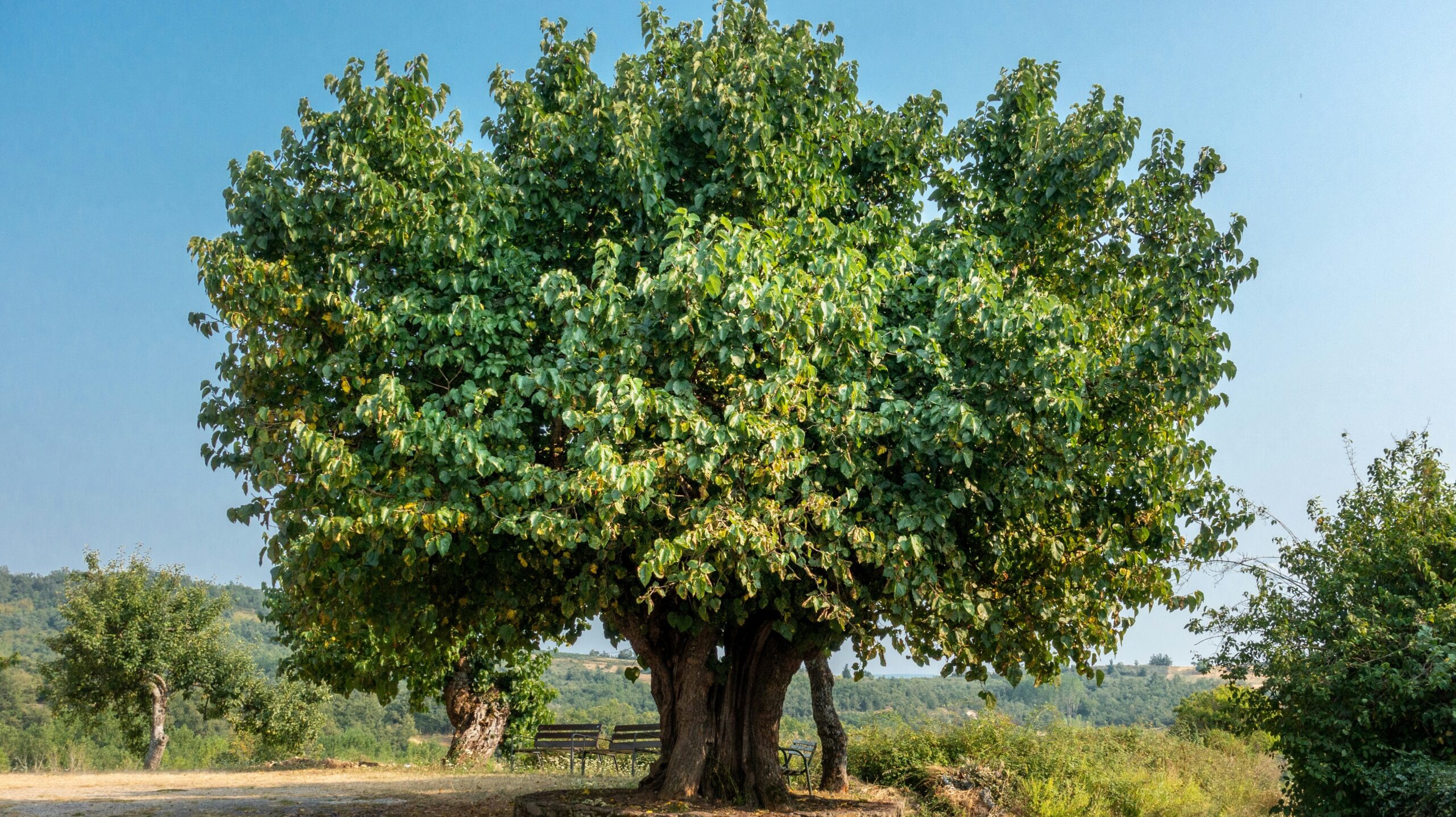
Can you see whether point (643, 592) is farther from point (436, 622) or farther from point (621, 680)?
point (621, 680)

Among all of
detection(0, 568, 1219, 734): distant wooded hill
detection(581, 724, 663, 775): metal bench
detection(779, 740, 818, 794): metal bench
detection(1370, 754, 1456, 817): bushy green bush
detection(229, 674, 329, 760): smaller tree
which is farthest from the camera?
detection(229, 674, 329, 760): smaller tree

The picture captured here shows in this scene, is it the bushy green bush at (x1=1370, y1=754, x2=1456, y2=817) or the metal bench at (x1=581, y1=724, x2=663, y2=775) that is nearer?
the bushy green bush at (x1=1370, y1=754, x2=1456, y2=817)

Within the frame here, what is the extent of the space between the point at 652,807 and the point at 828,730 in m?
6.24

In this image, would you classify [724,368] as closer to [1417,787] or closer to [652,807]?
[652,807]

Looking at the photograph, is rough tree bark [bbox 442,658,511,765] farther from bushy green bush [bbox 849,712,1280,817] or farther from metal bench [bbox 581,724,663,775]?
bushy green bush [bbox 849,712,1280,817]

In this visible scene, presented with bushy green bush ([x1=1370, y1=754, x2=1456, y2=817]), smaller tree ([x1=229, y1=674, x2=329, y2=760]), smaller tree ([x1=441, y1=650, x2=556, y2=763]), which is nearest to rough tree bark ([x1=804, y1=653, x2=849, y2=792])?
bushy green bush ([x1=1370, y1=754, x2=1456, y2=817])

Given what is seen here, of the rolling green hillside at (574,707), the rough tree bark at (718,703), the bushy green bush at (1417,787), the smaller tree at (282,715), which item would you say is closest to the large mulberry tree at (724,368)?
the rough tree bark at (718,703)

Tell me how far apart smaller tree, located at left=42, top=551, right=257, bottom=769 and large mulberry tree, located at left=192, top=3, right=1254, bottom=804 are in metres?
20.6

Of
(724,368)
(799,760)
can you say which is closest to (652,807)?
(724,368)

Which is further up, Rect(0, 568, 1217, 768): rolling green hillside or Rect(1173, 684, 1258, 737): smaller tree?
Rect(1173, 684, 1258, 737): smaller tree

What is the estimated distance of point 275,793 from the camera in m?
15.8

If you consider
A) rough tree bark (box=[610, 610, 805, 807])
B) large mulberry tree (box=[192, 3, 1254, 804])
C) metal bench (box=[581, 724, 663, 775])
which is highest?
large mulberry tree (box=[192, 3, 1254, 804])

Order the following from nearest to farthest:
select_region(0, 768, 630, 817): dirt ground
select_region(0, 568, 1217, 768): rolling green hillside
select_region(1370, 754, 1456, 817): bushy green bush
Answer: select_region(1370, 754, 1456, 817): bushy green bush
select_region(0, 768, 630, 817): dirt ground
select_region(0, 568, 1217, 768): rolling green hillside

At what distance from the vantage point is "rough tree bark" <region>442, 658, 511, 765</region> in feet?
78.4
